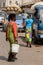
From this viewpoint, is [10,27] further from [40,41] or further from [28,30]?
[40,41]

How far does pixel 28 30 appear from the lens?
1565 centimetres

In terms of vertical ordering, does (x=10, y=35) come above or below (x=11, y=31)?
below

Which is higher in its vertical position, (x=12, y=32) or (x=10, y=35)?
(x=12, y=32)

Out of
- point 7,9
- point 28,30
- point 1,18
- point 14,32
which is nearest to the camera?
point 14,32

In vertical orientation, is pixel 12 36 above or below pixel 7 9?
above

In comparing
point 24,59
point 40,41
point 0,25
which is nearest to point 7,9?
point 0,25

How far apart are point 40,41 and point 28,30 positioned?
7.94 feet

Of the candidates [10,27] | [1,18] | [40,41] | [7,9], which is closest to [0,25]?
Answer: [1,18]

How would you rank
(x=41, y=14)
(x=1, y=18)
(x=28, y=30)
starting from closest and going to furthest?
(x=28, y=30) → (x=41, y=14) → (x=1, y=18)

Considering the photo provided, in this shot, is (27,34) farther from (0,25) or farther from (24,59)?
→ (0,25)

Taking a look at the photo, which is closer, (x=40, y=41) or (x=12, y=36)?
(x=12, y=36)

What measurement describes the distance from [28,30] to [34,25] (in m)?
1.88

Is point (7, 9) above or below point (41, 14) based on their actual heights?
below

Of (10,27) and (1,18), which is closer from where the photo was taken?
(10,27)
